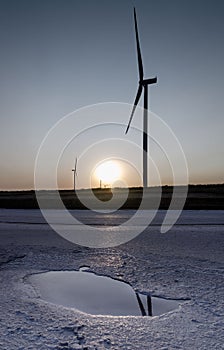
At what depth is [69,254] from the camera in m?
8.71

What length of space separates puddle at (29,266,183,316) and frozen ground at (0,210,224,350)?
0.20 metres

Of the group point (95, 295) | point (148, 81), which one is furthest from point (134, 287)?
point (148, 81)

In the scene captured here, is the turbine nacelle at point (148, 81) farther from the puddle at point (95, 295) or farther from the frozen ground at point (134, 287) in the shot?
the puddle at point (95, 295)

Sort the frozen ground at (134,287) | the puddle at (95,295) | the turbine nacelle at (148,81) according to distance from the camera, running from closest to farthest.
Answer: the frozen ground at (134,287)
the puddle at (95,295)
the turbine nacelle at (148,81)

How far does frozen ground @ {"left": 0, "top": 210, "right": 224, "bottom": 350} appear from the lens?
147 inches

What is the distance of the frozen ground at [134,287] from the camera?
12.3 ft

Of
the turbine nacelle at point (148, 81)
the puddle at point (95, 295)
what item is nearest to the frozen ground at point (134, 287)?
the puddle at point (95, 295)

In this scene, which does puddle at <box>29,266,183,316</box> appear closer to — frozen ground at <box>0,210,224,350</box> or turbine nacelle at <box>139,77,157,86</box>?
frozen ground at <box>0,210,224,350</box>

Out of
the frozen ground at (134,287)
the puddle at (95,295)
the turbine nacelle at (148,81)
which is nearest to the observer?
the frozen ground at (134,287)

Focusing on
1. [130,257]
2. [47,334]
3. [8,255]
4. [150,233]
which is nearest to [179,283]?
[130,257]

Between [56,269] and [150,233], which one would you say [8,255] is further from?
[150,233]

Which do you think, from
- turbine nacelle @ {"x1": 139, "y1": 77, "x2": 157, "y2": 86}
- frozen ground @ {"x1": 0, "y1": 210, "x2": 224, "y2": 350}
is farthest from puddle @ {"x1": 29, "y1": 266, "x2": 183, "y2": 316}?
turbine nacelle @ {"x1": 139, "y1": 77, "x2": 157, "y2": 86}

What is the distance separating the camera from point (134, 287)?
5828 millimetres

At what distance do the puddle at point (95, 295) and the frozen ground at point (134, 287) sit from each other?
0.66 feet
